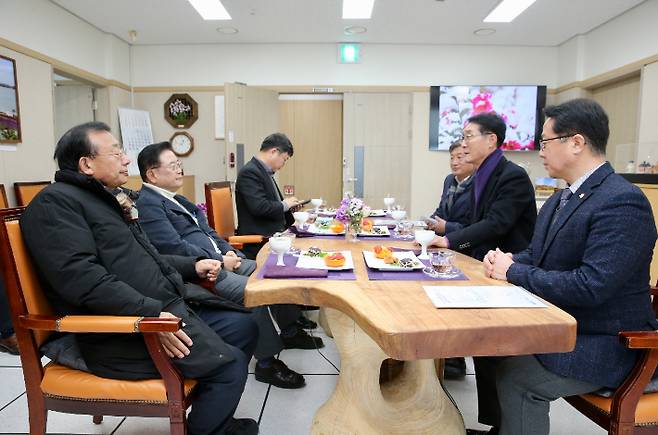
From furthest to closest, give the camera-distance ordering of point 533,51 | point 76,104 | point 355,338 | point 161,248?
1. point 533,51
2. point 76,104
3. point 161,248
4. point 355,338

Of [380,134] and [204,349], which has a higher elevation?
[380,134]

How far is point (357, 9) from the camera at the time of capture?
4.89m

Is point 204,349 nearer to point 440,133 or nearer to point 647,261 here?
point 647,261

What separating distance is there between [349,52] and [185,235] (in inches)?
180

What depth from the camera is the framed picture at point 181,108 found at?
616 cm

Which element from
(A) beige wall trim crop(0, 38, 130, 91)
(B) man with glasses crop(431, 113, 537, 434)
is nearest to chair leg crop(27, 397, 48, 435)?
(B) man with glasses crop(431, 113, 537, 434)

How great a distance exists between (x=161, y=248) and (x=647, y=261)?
75.2 inches

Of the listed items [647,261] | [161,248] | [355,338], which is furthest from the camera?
[161,248]

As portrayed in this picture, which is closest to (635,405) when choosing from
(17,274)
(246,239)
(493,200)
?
(493,200)

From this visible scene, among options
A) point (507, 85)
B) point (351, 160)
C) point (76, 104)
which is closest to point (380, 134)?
point (351, 160)

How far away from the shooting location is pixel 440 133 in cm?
623

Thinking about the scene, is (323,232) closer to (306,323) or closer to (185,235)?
(185,235)

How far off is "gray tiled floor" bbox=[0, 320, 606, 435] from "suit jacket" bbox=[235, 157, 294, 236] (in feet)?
3.52

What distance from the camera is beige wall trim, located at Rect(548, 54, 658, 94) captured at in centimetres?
465
